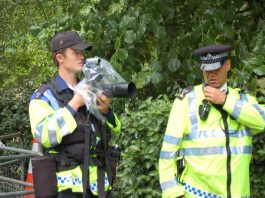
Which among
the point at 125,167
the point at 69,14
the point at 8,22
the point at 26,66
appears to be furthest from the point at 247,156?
the point at 26,66

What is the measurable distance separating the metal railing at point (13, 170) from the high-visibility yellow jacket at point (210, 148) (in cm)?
158

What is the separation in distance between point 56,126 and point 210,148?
96 centimetres

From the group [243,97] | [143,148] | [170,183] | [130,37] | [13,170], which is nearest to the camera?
[170,183]

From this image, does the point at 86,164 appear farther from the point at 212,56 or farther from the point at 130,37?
the point at 130,37

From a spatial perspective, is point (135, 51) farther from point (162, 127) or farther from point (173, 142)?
point (173, 142)

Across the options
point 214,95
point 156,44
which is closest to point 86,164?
point 214,95

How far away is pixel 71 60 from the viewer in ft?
12.6

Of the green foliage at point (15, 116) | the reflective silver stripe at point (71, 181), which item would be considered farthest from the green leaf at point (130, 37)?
the green foliage at point (15, 116)

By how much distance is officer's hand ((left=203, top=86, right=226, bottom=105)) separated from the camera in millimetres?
3629

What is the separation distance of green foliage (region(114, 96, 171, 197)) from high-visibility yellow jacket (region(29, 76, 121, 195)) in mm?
1182

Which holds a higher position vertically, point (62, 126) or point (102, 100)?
point (102, 100)

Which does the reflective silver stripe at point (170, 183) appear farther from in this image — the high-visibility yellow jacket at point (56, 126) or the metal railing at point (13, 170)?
the metal railing at point (13, 170)

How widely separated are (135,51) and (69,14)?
104cm

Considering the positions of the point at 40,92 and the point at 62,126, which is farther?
the point at 40,92
